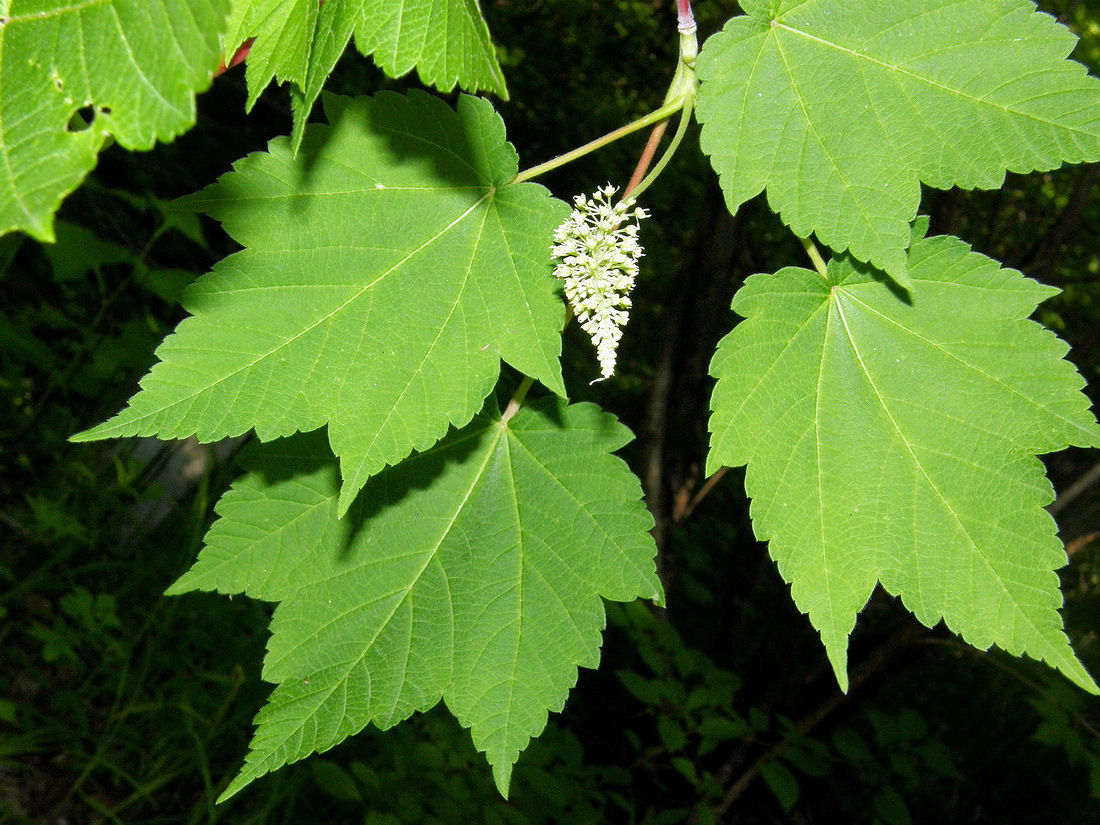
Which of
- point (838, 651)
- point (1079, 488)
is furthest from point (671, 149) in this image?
point (1079, 488)

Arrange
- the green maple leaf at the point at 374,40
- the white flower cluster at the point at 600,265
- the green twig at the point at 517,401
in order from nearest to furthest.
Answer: the green maple leaf at the point at 374,40, the white flower cluster at the point at 600,265, the green twig at the point at 517,401

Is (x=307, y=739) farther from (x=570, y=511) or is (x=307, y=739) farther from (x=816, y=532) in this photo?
(x=816, y=532)

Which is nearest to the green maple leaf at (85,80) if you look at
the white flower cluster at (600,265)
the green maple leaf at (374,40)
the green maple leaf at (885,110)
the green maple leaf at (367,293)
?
the green maple leaf at (374,40)

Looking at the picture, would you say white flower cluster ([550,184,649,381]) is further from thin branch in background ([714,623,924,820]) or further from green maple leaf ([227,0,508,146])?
thin branch in background ([714,623,924,820])

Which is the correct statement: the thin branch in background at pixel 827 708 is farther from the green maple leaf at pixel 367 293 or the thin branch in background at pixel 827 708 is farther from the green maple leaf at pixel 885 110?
Result: the green maple leaf at pixel 367 293

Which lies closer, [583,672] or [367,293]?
[367,293]

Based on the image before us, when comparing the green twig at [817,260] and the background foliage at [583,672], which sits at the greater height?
the green twig at [817,260]

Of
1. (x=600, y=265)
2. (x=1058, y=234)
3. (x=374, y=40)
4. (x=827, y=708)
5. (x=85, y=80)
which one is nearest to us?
(x=85, y=80)

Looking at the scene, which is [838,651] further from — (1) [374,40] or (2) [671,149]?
(1) [374,40]
